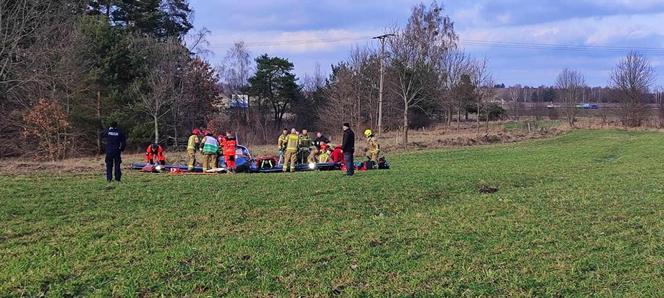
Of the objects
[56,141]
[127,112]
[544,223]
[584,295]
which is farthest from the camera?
[127,112]

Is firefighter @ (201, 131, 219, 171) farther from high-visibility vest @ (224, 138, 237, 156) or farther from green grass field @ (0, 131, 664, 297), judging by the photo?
green grass field @ (0, 131, 664, 297)

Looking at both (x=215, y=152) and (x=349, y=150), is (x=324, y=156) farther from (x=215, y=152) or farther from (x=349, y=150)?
(x=349, y=150)

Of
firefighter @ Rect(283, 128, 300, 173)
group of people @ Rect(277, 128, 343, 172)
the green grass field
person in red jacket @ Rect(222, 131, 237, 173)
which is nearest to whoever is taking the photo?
the green grass field

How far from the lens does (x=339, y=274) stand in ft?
22.8

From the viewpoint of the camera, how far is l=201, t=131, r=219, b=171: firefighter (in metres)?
21.6

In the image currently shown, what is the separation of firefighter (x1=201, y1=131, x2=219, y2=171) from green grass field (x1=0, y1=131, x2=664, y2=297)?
5770 millimetres

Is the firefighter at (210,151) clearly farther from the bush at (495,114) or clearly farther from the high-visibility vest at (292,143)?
the bush at (495,114)

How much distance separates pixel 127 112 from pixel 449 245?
38.0 m

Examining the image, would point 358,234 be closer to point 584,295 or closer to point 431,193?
point 584,295

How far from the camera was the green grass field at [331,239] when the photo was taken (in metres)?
6.57

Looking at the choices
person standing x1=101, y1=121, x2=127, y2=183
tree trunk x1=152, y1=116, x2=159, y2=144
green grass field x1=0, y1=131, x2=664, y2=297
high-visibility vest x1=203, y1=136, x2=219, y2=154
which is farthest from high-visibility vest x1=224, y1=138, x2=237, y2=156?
tree trunk x1=152, y1=116, x2=159, y2=144

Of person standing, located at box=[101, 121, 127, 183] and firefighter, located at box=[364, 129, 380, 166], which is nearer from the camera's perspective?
person standing, located at box=[101, 121, 127, 183]

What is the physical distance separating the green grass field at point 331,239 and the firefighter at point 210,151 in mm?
5770

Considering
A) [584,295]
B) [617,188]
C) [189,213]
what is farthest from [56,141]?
[584,295]
